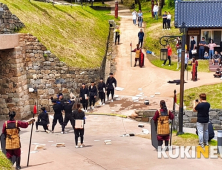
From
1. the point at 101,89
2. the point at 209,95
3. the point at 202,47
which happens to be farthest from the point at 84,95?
the point at 202,47

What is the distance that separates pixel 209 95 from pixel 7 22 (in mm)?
9716

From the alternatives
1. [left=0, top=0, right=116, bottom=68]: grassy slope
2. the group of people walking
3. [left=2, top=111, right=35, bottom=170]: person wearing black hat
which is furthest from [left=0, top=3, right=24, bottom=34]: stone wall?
the group of people walking

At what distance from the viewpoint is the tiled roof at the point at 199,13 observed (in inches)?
1340

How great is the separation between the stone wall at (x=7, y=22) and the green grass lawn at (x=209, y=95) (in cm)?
834

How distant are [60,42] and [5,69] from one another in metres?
4.34

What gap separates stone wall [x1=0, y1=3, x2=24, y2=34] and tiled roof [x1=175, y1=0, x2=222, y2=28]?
12.9 m

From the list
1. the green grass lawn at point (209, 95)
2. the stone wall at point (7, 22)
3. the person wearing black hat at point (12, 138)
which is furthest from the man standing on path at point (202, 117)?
the stone wall at point (7, 22)

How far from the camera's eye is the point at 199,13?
114 ft

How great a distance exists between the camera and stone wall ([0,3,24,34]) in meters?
23.3

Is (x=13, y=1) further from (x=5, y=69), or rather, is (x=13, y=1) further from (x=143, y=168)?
(x=143, y=168)

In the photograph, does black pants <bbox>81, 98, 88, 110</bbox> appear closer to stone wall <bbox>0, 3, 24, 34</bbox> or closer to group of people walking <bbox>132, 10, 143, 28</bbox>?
stone wall <bbox>0, 3, 24, 34</bbox>

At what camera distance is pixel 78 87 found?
25438 millimetres

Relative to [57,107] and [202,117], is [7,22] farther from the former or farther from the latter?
[202,117]

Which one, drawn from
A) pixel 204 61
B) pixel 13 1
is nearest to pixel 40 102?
pixel 13 1
